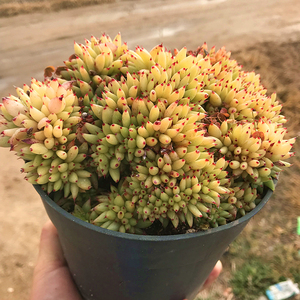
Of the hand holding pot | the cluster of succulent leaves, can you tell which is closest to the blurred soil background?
the cluster of succulent leaves

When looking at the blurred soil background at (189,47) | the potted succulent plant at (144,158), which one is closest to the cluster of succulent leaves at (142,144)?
the potted succulent plant at (144,158)

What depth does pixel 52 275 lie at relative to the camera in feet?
3.95

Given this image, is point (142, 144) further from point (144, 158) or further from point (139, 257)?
point (139, 257)

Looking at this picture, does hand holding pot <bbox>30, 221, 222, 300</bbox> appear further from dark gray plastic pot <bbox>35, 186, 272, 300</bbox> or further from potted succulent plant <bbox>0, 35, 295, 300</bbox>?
potted succulent plant <bbox>0, 35, 295, 300</bbox>

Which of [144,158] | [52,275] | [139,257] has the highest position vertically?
[144,158]

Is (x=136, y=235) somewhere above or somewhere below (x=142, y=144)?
below

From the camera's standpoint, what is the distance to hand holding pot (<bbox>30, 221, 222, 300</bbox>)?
114 cm

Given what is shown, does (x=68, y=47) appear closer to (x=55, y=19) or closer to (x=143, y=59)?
(x=55, y=19)

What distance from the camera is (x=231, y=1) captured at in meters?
5.74

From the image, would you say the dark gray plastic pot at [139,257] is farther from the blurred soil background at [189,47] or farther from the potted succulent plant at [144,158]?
the blurred soil background at [189,47]

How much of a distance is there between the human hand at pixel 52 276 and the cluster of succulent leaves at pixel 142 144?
466 millimetres

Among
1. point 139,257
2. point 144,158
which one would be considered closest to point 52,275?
point 139,257

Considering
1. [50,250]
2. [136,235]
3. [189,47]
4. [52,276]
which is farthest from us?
[189,47]

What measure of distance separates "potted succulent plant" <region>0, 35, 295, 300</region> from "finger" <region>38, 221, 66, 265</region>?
379 mm
